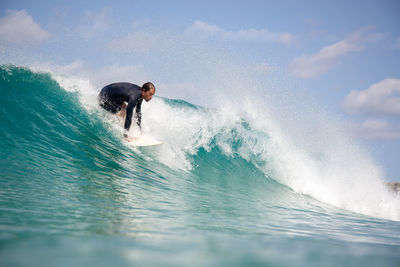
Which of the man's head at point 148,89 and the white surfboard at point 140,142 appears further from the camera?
the white surfboard at point 140,142

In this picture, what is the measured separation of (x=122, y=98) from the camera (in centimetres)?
675

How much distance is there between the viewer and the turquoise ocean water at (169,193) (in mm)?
1711

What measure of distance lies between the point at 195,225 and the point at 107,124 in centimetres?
557

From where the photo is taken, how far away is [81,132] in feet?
22.7

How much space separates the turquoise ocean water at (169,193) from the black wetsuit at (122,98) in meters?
0.53

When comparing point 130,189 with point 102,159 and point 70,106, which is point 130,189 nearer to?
point 102,159

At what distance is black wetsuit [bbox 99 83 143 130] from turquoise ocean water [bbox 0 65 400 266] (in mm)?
530

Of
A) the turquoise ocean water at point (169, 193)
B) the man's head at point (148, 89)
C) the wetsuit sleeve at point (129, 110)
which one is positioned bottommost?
the turquoise ocean water at point (169, 193)

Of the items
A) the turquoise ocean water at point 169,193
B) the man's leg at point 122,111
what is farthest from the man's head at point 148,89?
the turquoise ocean water at point 169,193

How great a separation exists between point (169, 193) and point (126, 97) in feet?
9.06

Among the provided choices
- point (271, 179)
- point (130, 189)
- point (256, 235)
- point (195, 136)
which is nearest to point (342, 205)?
point (271, 179)

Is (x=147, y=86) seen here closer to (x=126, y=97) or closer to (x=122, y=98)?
(x=126, y=97)

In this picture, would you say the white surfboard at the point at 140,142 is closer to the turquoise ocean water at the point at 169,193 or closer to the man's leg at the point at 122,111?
the turquoise ocean water at the point at 169,193

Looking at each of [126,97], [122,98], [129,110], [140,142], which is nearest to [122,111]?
[122,98]
